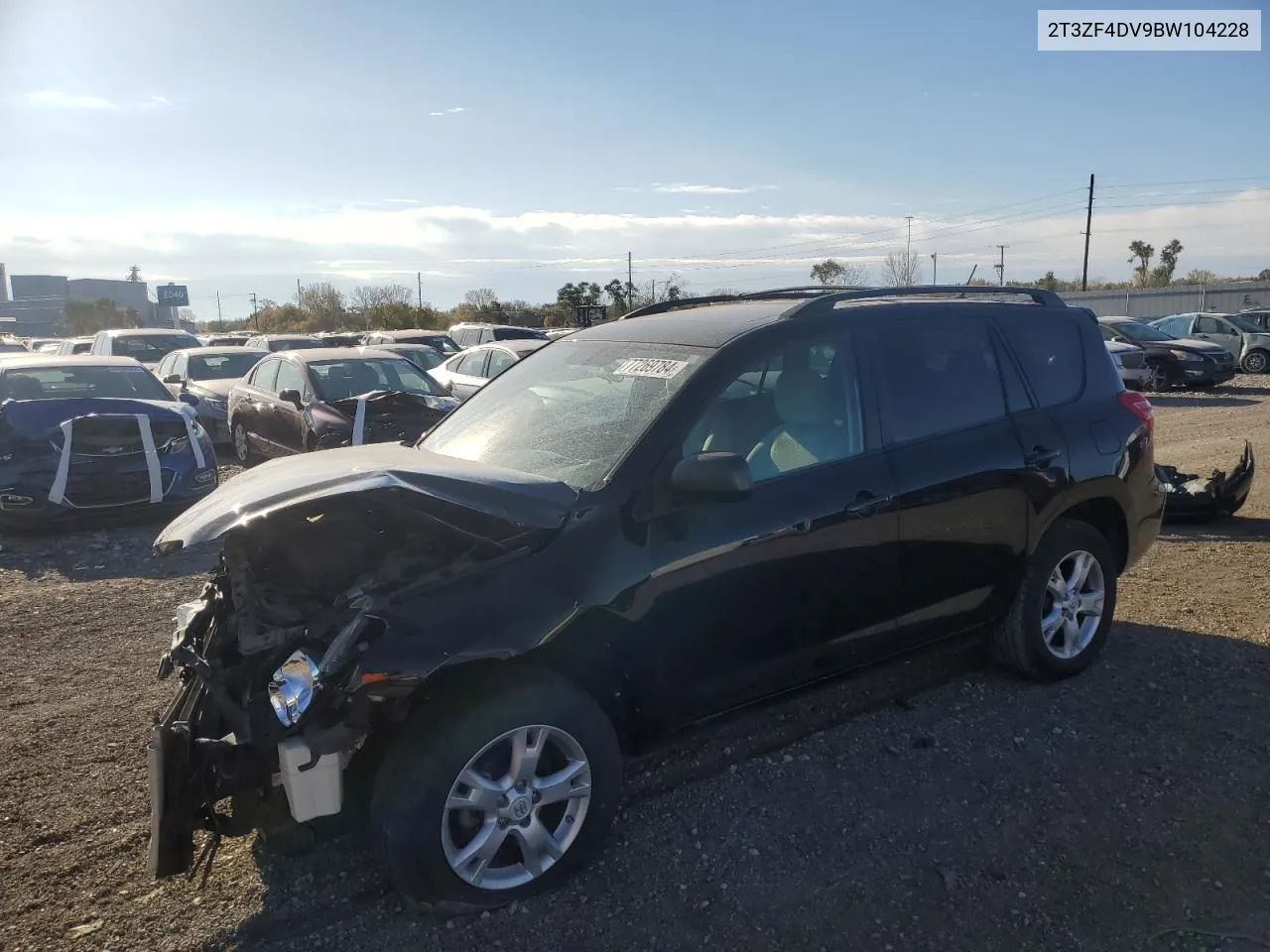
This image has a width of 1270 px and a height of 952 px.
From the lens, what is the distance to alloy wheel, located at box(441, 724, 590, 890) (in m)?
2.85

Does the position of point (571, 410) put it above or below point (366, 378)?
above

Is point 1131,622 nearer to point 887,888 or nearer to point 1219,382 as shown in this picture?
point 887,888

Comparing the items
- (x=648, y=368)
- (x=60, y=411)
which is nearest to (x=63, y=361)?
(x=60, y=411)

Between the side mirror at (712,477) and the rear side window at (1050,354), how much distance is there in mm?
2177

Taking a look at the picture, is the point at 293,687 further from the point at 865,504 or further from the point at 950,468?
the point at 950,468

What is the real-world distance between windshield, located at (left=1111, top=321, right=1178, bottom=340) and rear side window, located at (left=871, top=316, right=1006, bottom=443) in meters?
19.7

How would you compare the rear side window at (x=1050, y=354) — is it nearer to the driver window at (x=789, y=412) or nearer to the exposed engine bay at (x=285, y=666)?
the driver window at (x=789, y=412)

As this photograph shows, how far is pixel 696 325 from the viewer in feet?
13.1

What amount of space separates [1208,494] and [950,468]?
4838mm

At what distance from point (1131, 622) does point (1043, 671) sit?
4.22 feet

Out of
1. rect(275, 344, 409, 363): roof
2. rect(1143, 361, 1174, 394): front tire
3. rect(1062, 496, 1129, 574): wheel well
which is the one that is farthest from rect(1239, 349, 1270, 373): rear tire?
rect(1062, 496, 1129, 574): wheel well

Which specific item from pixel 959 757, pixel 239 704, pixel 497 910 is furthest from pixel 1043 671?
pixel 239 704

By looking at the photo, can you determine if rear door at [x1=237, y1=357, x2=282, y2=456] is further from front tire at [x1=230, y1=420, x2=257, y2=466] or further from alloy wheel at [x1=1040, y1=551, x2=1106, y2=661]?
alloy wheel at [x1=1040, y1=551, x2=1106, y2=661]

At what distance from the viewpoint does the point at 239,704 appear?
2883 millimetres
